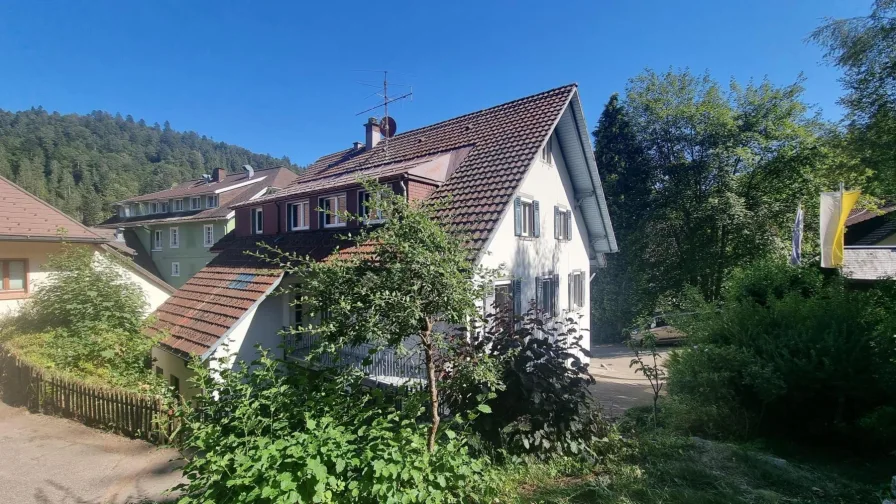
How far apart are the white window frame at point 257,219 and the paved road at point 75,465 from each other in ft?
27.3

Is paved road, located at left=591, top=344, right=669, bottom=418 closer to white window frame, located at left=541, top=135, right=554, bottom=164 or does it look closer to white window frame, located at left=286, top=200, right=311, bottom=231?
white window frame, located at left=541, top=135, right=554, bottom=164

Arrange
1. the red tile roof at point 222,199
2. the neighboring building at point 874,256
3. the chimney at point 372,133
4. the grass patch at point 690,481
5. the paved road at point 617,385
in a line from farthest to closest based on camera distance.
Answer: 1. the red tile roof at point 222,199
2. the chimney at point 372,133
3. the neighboring building at point 874,256
4. the paved road at point 617,385
5. the grass patch at point 690,481

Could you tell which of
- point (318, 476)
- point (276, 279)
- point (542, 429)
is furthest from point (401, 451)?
point (276, 279)

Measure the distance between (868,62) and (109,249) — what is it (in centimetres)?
2098

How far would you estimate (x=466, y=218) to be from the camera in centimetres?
1136

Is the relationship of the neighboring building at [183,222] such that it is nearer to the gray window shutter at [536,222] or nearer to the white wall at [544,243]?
the white wall at [544,243]

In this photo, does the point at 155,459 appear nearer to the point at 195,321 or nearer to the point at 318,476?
the point at 195,321

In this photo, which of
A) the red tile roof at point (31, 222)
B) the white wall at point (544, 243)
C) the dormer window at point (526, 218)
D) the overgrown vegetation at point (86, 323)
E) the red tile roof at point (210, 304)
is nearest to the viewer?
the red tile roof at point (210, 304)

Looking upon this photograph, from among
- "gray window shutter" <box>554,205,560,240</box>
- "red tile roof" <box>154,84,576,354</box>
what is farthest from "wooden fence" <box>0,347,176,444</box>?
"gray window shutter" <box>554,205,560,240</box>

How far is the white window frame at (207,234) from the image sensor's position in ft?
99.7

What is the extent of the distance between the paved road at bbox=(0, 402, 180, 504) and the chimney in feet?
45.3

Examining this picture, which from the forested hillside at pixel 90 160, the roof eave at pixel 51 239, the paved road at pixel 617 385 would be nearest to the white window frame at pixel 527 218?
the paved road at pixel 617 385

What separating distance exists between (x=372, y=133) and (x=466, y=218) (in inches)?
378

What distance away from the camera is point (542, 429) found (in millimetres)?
5660
